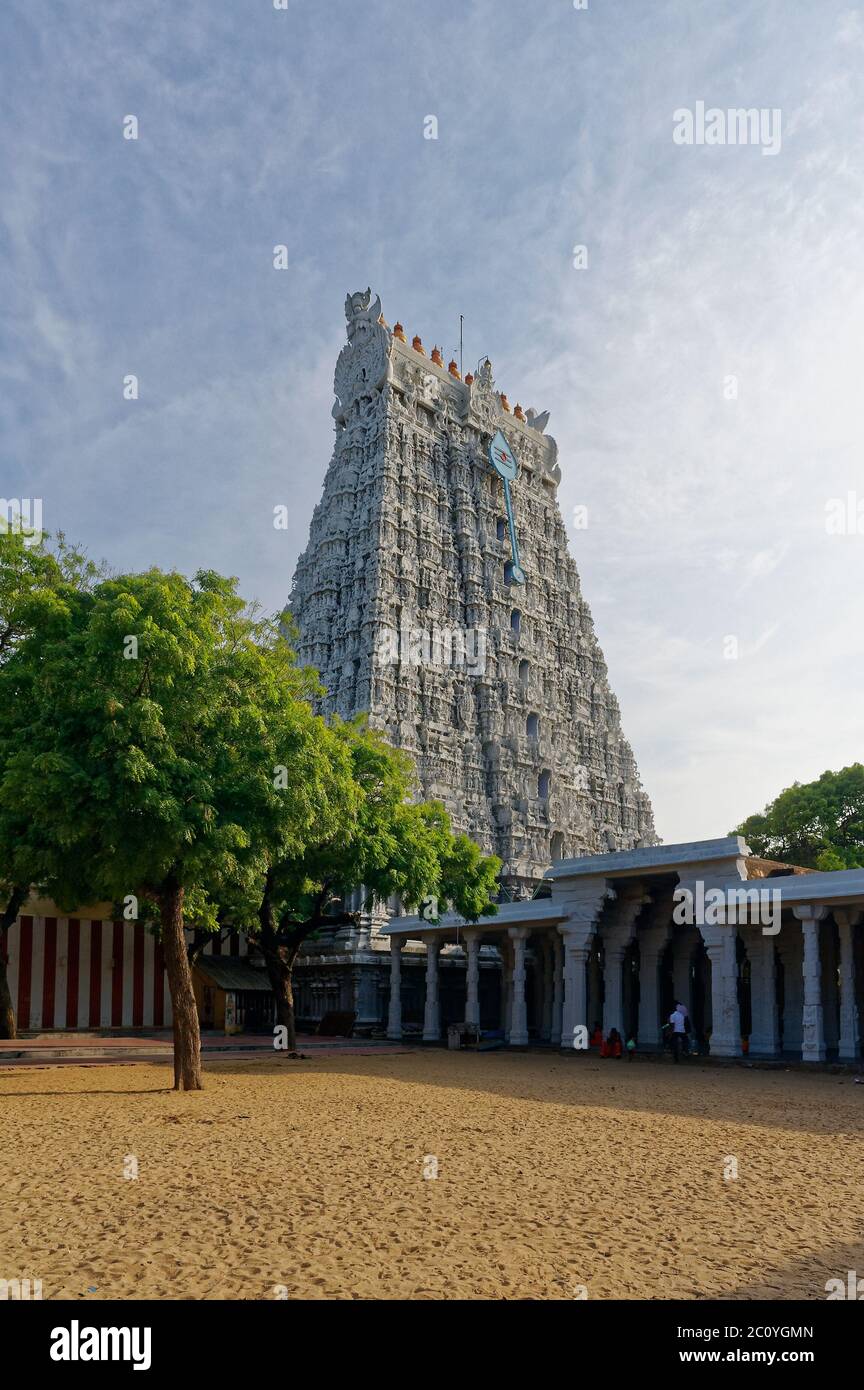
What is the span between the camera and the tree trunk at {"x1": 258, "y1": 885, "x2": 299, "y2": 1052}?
3344 centimetres

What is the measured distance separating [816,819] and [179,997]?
1940 inches

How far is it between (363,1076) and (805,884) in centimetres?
1253

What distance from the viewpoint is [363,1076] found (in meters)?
25.2

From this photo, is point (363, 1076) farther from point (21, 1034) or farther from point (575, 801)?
point (575, 801)

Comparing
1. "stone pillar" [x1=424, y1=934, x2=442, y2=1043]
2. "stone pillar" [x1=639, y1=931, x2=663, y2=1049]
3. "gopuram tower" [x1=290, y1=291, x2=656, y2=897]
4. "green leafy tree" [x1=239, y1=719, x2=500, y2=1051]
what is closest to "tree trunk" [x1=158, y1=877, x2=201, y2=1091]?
"green leafy tree" [x1=239, y1=719, x2=500, y2=1051]

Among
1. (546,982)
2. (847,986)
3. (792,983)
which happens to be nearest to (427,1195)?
(847,986)

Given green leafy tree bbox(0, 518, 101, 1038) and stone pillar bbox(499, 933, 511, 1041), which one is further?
stone pillar bbox(499, 933, 511, 1041)

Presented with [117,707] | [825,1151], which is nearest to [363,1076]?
[117,707]

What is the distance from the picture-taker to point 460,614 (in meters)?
66.8

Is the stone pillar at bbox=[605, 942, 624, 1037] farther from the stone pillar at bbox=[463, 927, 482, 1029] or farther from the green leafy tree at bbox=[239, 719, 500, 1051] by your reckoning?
the stone pillar at bbox=[463, 927, 482, 1029]

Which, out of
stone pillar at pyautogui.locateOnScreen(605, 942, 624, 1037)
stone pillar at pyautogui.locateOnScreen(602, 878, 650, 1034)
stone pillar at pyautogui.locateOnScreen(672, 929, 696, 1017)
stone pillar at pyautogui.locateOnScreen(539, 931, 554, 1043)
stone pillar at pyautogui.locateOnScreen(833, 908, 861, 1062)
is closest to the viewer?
stone pillar at pyautogui.locateOnScreen(833, 908, 861, 1062)

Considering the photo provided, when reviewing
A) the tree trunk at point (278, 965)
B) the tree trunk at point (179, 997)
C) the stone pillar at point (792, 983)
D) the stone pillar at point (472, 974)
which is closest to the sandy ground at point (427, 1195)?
the tree trunk at point (179, 997)

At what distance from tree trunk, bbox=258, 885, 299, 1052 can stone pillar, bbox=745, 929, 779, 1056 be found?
1470 centimetres

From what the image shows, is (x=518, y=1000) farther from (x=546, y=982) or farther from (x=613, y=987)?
(x=546, y=982)
